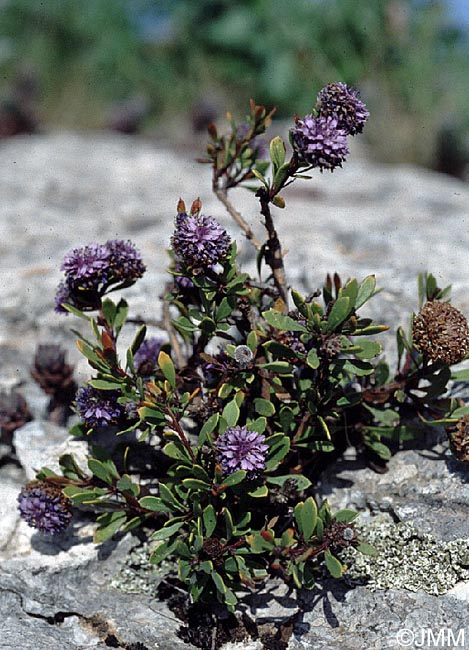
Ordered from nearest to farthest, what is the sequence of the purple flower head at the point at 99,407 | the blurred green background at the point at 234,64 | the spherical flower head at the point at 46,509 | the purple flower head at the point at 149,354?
the purple flower head at the point at 99,407 < the spherical flower head at the point at 46,509 < the purple flower head at the point at 149,354 < the blurred green background at the point at 234,64

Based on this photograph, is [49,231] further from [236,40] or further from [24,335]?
[236,40]

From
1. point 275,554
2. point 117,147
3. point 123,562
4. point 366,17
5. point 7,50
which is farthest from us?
point 7,50

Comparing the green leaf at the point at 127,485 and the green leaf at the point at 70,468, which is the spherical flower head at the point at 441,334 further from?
the green leaf at the point at 70,468

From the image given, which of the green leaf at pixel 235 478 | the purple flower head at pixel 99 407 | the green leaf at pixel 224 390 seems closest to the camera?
the green leaf at pixel 235 478

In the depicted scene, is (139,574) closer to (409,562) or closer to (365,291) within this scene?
(409,562)

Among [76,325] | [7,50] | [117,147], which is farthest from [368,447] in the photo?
[7,50]

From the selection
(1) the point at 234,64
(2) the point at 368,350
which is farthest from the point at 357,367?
(1) the point at 234,64

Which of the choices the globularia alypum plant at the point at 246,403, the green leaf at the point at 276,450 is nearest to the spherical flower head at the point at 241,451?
the globularia alypum plant at the point at 246,403
